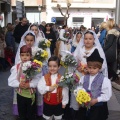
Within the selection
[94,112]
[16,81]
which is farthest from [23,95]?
[94,112]

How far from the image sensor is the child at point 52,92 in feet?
14.6

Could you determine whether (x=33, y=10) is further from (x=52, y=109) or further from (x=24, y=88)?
(x=52, y=109)

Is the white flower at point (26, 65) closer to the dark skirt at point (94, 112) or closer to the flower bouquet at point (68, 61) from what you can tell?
the flower bouquet at point (68, 61)

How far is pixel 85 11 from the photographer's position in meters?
37.9

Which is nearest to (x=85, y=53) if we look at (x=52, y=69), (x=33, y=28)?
(x=52, y=69)

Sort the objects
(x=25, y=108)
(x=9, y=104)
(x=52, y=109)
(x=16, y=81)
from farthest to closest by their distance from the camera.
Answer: (x=9, y=104) → (x=25, y=108) → (x=16, y=81) → (x=52, y=109)

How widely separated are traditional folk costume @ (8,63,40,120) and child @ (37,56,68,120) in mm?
300

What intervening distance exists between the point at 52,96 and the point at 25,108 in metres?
0.72

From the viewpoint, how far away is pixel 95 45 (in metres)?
5.30

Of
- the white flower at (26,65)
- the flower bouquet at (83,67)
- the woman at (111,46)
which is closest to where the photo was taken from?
the white flower at (26,65)

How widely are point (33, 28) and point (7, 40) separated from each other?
6.13 metres

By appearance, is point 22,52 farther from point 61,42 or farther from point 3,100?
point 61,42

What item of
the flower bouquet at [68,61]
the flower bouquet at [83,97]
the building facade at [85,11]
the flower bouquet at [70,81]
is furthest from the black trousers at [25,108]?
the building facade at [85,11]

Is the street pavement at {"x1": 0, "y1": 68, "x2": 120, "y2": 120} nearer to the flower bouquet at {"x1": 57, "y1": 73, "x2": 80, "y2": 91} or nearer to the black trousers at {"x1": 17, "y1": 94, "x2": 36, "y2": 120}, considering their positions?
the black trousers at {"x1": 17, "y1": 94, "x2": 36, "y2": 120}
